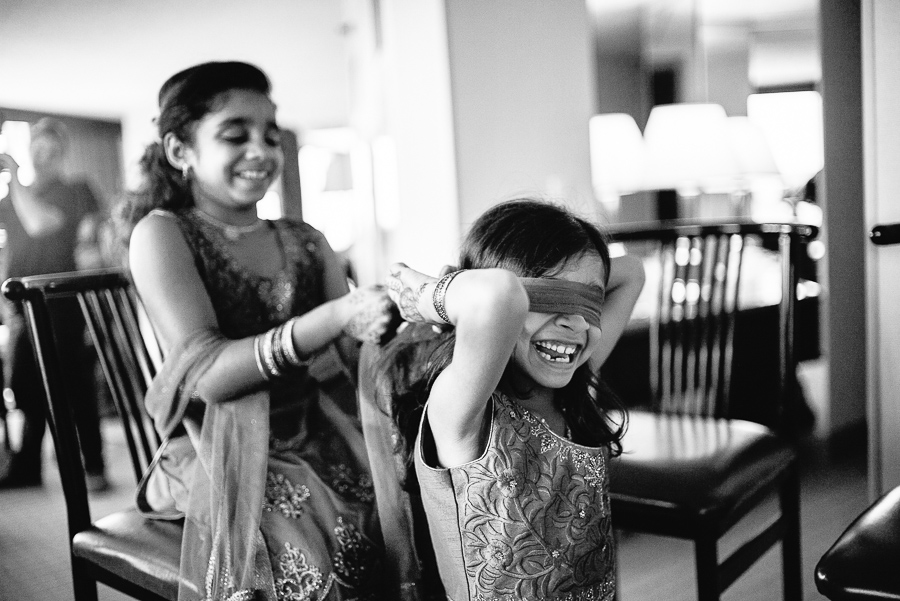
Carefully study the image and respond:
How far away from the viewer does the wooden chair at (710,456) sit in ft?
4.29

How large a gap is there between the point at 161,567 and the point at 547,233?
69 centimetres

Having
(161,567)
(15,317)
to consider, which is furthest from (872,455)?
(15,317)

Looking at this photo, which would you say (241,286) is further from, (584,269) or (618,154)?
(618,154)

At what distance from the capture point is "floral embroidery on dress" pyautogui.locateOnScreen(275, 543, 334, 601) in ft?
3.35

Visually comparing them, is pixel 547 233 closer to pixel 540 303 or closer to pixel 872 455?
pixel 540 303

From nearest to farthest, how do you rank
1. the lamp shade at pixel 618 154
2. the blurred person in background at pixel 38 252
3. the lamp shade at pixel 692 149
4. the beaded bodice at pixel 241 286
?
the beaded bodice at pixel 241 286, the blurred person in background at pixel 38 252, the lamp shade at pixel 692 149, the lamp shade at pixel 618 154

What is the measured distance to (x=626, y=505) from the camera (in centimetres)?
135

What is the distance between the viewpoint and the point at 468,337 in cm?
79

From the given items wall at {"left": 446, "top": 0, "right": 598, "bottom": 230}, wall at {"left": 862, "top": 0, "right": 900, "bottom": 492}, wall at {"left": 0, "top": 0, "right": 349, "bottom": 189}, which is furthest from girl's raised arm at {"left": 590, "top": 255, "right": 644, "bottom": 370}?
wall at {"left": 446, "top": 0, "right": 598, "bottom": 230}

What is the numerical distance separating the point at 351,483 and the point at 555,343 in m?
0.42

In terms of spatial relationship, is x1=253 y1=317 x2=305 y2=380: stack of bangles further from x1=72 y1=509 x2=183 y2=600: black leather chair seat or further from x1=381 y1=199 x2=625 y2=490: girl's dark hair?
x1=72 y1=509 x2=183 y2=600: black leather chair seat

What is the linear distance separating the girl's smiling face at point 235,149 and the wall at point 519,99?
1.27 m

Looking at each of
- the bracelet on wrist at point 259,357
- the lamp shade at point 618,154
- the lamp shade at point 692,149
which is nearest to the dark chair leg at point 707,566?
the bracelet on wrist at point 259,357

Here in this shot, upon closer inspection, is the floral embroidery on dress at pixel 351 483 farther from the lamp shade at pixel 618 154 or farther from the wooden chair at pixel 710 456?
the lamp shade at pixel 618 154
